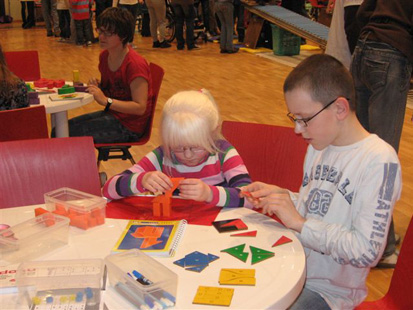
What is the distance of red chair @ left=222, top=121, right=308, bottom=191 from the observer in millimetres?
2121

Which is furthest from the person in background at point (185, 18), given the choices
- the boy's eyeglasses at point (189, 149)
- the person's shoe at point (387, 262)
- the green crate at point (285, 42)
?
the boy's eyeglasses at point (189, 149)

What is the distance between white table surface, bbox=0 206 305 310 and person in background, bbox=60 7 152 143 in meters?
1.73

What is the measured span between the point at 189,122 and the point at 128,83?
173 centimetres

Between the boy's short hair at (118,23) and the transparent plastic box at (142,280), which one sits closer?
the transparent plastic box at (142,280)

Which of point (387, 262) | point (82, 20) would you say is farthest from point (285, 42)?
point (387, 262)

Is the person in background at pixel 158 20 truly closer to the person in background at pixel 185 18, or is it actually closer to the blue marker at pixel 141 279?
the person in background at pixel 185 18

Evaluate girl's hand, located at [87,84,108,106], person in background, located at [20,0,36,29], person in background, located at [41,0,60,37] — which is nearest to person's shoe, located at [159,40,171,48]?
person in background, located at [41,0,60,37]

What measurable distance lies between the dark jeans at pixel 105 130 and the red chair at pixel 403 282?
218 cm

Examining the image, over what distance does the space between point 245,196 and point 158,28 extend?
8576 millimetres

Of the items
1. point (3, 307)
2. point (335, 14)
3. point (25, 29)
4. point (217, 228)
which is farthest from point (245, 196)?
point (25, 29)

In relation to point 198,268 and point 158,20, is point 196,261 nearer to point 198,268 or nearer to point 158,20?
point 198,268

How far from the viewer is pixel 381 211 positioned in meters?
1.41

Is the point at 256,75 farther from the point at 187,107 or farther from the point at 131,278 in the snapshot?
the point at 131,278

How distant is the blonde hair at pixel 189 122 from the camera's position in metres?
1.82
